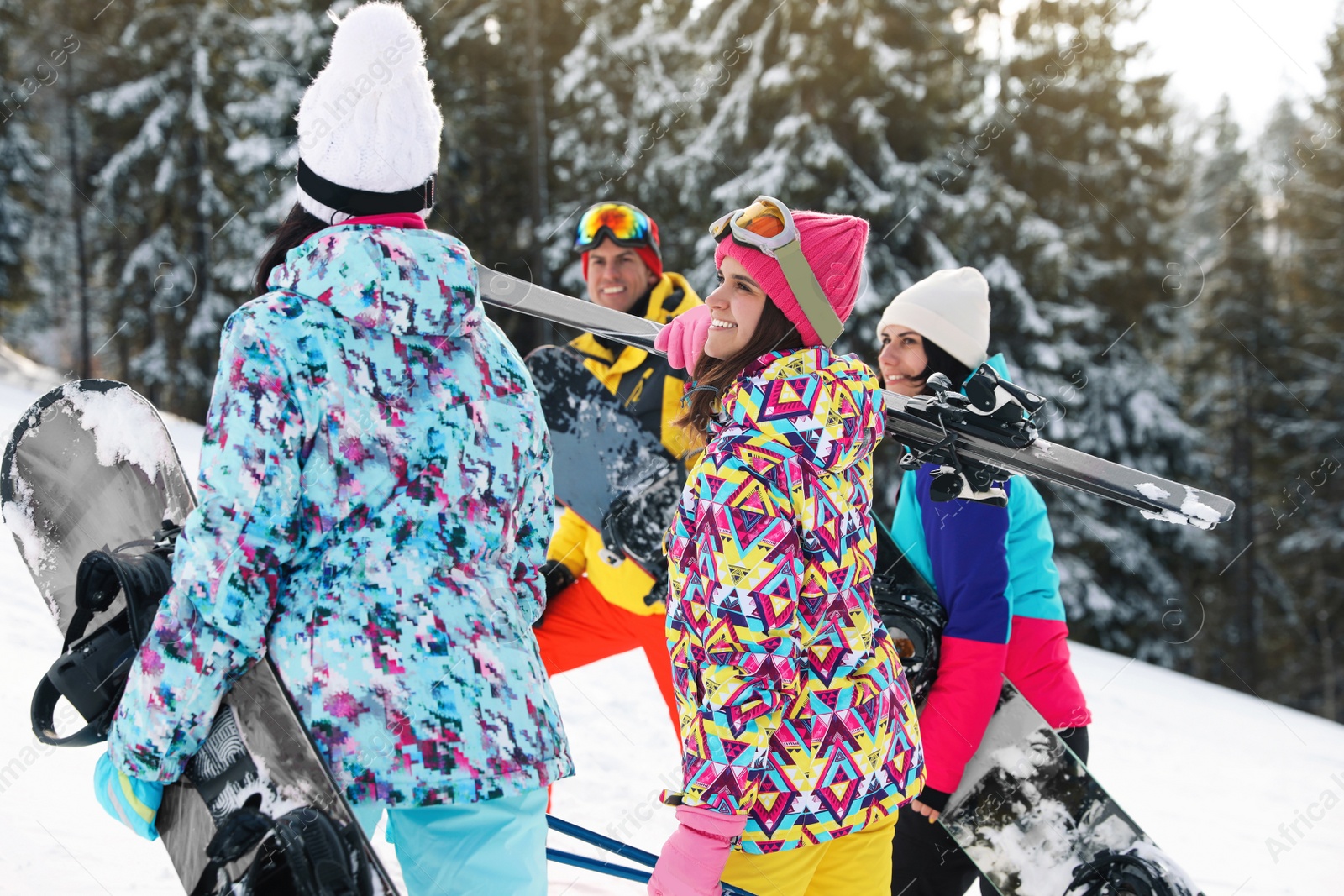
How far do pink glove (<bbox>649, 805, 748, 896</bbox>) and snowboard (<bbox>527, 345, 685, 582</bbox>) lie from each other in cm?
159

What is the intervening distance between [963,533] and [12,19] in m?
24.5

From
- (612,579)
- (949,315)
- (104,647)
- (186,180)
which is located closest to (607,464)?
(612,579)

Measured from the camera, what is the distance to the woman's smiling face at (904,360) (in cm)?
296

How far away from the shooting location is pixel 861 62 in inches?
551

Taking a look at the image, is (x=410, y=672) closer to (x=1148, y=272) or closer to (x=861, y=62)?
(x=861, y=62)

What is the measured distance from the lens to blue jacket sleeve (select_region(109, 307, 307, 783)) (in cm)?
144

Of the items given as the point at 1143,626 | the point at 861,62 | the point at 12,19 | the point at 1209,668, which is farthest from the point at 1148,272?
the point at 12,19

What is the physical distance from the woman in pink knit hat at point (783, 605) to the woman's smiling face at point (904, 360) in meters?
0.88

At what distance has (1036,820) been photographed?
9.08 feet

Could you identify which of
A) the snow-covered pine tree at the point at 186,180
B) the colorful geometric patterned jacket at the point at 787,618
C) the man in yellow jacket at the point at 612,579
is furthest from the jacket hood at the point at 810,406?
the snow-covered pine tree at the point at 186,180

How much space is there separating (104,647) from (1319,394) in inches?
959

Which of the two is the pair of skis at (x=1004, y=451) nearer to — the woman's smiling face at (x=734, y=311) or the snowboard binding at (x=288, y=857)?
the woman's smiling face at (x=734, y=311)

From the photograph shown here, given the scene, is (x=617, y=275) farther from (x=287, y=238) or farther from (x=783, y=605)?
(x=783, y=605)

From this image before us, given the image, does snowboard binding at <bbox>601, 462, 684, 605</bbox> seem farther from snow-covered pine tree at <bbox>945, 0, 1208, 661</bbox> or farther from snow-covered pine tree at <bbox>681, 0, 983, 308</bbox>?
snow-covered pine tree at <bbox>945, 0, 1208, 661</bbox>
